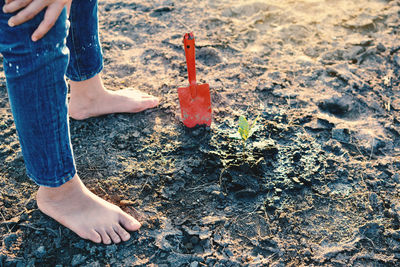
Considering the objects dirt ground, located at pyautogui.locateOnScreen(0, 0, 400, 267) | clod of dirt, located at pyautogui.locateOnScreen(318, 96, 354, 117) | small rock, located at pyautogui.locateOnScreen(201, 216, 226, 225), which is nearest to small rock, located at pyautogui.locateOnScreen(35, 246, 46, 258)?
dirt ground, located at pyautogui.locateOnScreen(0, 0, 400, 267)

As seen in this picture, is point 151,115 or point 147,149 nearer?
point 147,149

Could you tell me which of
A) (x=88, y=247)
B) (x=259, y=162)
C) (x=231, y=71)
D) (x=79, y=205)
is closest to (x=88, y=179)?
(x=79, y=205)

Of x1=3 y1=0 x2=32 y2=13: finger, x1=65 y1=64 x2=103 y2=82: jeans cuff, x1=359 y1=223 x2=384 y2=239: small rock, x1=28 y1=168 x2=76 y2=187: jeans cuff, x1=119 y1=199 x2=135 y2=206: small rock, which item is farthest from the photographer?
x1=65 y1=64 x2=103 y2=82: jeans cuff

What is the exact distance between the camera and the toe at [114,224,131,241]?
1556 mm

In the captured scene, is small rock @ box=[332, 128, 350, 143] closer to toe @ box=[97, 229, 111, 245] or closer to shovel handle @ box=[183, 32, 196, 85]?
shovel handle @ box=[183, 32, 196, 85]

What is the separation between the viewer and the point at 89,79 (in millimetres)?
2035

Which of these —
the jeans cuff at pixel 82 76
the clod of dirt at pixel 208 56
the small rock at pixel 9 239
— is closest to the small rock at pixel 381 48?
the clod of dirt at pixel 208 56

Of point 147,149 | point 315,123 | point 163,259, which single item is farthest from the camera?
point 315,123

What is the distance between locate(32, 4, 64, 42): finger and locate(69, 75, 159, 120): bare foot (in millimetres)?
930

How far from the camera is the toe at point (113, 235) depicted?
1.55 metres

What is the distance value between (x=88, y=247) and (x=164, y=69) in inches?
53.4

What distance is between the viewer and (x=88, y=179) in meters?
1.82

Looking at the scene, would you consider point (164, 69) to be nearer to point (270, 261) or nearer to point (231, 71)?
point (231, 71)

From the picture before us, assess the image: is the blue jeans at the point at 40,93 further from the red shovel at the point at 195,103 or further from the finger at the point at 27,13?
the red shovel at the point at 195,103
